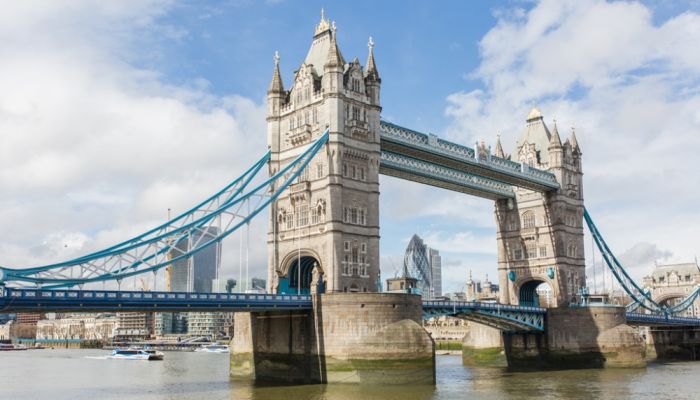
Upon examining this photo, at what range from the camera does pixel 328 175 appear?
5772 cm

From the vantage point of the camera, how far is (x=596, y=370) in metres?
69.0

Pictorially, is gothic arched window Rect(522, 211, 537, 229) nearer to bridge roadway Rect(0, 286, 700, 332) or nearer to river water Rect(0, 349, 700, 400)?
river water Rect(0, 349, 700, 400)

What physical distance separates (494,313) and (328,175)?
21.7 meters

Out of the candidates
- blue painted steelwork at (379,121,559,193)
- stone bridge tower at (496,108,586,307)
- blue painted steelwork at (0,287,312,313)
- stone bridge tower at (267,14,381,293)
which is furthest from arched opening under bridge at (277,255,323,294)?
stone bridge tower at (496,108,586,307)

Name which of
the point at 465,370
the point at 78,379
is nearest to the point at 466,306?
the point at 465,370

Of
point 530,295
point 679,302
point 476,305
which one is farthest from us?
point 679,302

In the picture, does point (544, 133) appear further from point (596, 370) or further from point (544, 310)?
point (596, 370)

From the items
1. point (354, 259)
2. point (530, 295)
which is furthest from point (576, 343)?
point (354, 259)

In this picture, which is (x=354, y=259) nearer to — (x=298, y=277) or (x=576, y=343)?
(x=298, y=277)

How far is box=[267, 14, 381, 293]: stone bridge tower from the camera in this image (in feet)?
189

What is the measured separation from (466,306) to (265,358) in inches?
719

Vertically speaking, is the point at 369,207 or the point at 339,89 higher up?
the point at 339,89

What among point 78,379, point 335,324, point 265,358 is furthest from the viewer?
point 78,379

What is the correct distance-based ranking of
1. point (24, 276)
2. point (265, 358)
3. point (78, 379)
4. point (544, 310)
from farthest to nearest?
point (544, 310) < point (78, 379) < point (265, 358) < point (24, 276)
